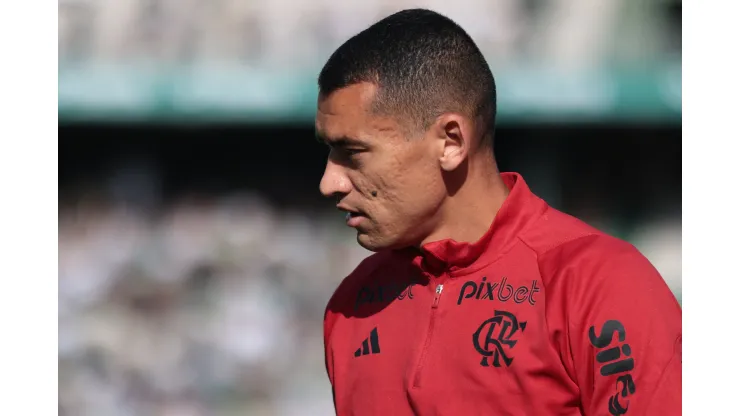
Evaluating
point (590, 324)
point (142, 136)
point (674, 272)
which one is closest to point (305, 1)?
point (142, 136)

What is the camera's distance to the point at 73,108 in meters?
3.62

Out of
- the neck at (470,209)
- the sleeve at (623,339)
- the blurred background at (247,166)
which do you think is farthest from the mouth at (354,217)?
the blurred background at (247,166)

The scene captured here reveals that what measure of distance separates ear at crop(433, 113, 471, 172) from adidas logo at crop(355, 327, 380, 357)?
0.38 m

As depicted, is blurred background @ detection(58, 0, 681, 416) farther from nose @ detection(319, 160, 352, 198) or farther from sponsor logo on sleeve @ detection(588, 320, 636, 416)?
sponsor logo on sleeve @ detection(588, 320, 636, 416)

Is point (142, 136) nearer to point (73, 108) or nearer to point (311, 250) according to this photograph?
point (73, 108)

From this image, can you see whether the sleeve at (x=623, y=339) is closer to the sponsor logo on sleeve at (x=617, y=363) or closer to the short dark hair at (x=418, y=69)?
the sponsor logo on sleeve at (x=617, y=363)

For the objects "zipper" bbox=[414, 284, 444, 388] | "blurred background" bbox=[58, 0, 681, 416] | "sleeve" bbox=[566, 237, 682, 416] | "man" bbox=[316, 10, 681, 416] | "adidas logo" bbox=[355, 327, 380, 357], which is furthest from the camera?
"blurred background" bbox=[58, 0, 681, 416]

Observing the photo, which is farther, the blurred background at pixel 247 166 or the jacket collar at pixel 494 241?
the blurred background at pixel 247 166

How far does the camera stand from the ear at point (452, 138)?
1.92 m

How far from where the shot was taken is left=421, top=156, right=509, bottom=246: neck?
195 cm

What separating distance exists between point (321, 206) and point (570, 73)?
110 cm

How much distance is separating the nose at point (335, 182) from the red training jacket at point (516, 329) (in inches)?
7.8

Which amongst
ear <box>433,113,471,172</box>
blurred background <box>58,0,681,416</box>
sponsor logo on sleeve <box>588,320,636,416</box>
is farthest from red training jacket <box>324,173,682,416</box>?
blurred background <box>58,0,681,416</box>

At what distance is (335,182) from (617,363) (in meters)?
0.65
